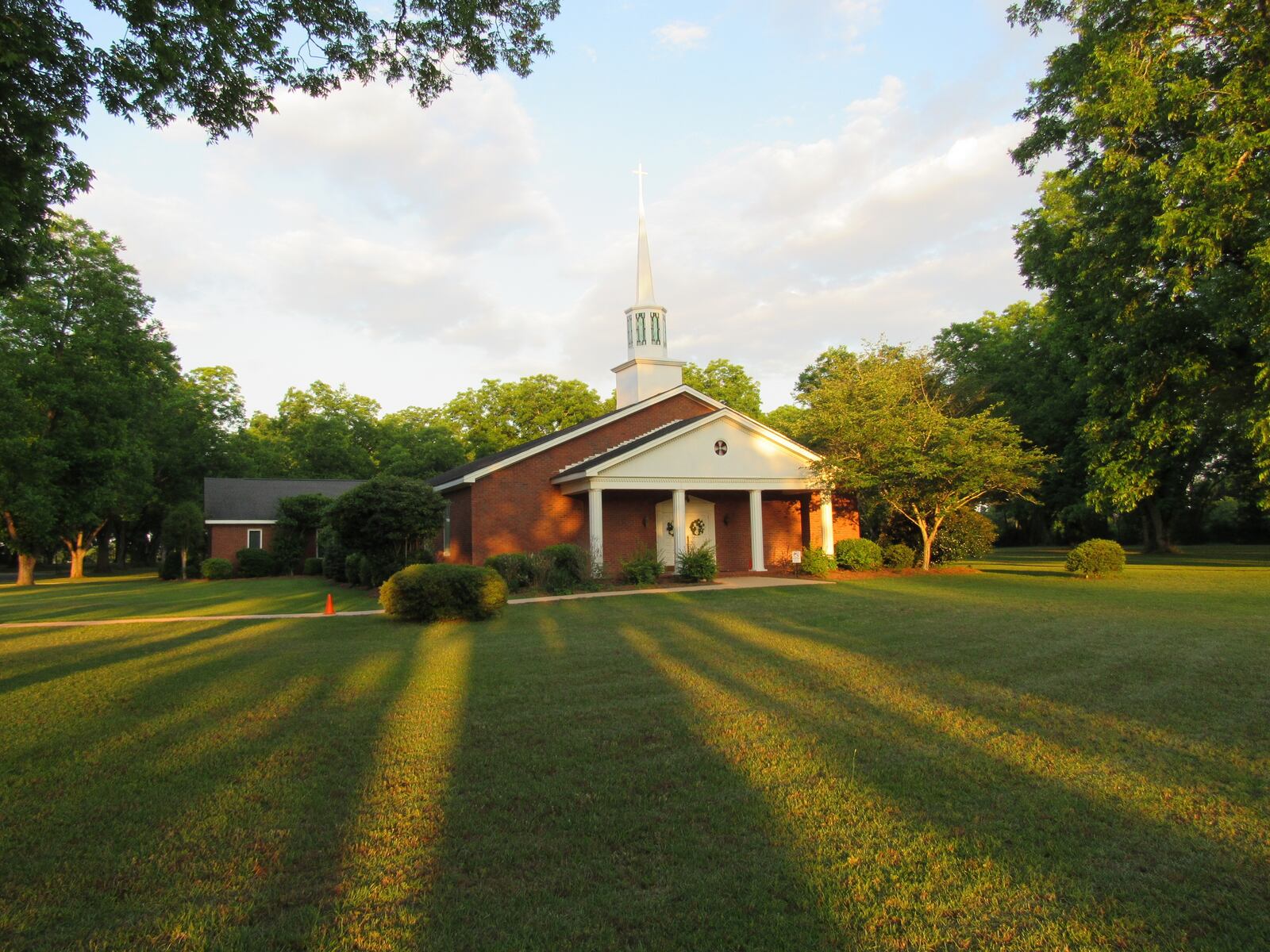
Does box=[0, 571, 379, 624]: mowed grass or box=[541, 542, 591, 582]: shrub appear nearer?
box=[0, 571, 379, 624]: mowed grass

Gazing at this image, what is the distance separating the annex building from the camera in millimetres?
21531

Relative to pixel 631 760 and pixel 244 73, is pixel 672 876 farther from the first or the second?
pixel 244 73

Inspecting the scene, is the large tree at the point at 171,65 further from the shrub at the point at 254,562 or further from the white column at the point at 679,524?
the shrub at the point at 254,562

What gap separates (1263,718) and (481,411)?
181 ft

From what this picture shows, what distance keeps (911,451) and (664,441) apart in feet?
23.2

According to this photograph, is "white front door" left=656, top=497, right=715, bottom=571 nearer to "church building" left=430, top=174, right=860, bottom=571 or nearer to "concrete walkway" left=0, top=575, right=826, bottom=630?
"church building" left=430, top=174, right=860, bottom=571

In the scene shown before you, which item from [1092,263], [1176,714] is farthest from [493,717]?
[1092,263]

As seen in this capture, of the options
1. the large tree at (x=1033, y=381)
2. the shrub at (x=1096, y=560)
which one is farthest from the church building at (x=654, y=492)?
the large tree at (x=1033, y=381)

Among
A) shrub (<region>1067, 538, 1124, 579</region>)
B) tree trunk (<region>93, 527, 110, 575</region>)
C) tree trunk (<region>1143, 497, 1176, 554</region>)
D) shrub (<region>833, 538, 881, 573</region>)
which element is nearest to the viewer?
shrub (<region>1067, 538, 1124, 579</region>)

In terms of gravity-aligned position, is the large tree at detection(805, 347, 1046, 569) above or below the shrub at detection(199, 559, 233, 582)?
above

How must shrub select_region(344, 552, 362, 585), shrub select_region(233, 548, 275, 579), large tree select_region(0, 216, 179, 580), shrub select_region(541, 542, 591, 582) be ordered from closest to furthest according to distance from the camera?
shrub select_region(541, 542, 591, 582) < shrub select_region(344, 552, 362, 585) < large tree select_region(0, 216, 179, 580) < shrub select_region(233, 548, 275, 579)

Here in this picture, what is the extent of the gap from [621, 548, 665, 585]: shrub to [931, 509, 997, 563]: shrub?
967 centimetres

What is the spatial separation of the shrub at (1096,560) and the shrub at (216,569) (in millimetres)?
31793

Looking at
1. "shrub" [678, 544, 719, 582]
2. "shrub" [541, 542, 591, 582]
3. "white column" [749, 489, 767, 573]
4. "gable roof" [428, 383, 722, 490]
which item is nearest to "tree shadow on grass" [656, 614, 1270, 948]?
"shrub" [541, 542, 591, 582]
